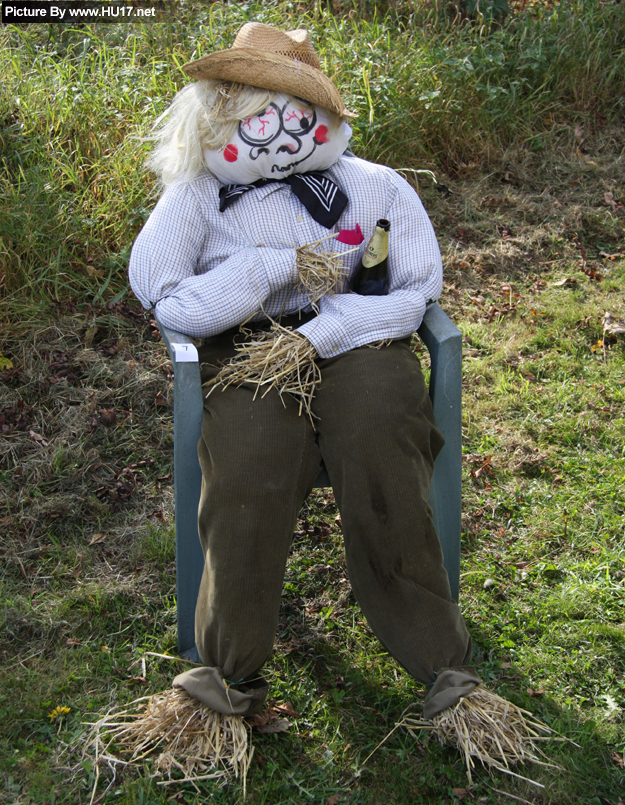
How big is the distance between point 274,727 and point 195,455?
2.72 feet

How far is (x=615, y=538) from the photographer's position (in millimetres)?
2893

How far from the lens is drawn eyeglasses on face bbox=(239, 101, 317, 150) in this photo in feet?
A: 8.08

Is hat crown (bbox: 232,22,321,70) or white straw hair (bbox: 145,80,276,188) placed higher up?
hat crown (bbox: 232,22,321,70)

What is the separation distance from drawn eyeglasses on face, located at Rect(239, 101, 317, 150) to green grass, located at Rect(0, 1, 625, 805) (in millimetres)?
1454

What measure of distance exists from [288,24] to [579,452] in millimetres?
3384

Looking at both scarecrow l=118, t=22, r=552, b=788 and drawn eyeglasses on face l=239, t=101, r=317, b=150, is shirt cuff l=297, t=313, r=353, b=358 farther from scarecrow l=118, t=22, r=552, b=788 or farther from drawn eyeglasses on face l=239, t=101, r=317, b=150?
drawn eyeglasses on face l=239, t=101, r=317, b=150

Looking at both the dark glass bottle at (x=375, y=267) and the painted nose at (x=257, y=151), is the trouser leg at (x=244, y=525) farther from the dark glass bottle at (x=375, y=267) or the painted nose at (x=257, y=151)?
the painted nose at (x=257, y=151)

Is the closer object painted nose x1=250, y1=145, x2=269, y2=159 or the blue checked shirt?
the blue checked shirt

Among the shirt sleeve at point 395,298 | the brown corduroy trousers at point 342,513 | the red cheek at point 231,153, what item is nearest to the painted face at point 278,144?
the red cheek at point 231,153

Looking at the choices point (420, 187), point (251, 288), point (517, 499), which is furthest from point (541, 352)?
point (251, 288)

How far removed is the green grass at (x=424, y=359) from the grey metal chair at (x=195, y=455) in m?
0.28

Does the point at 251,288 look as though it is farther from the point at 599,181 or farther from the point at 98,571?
the point at 599,181

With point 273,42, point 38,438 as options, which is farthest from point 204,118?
point 38,438

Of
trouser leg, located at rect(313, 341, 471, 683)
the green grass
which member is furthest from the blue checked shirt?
the green grass
